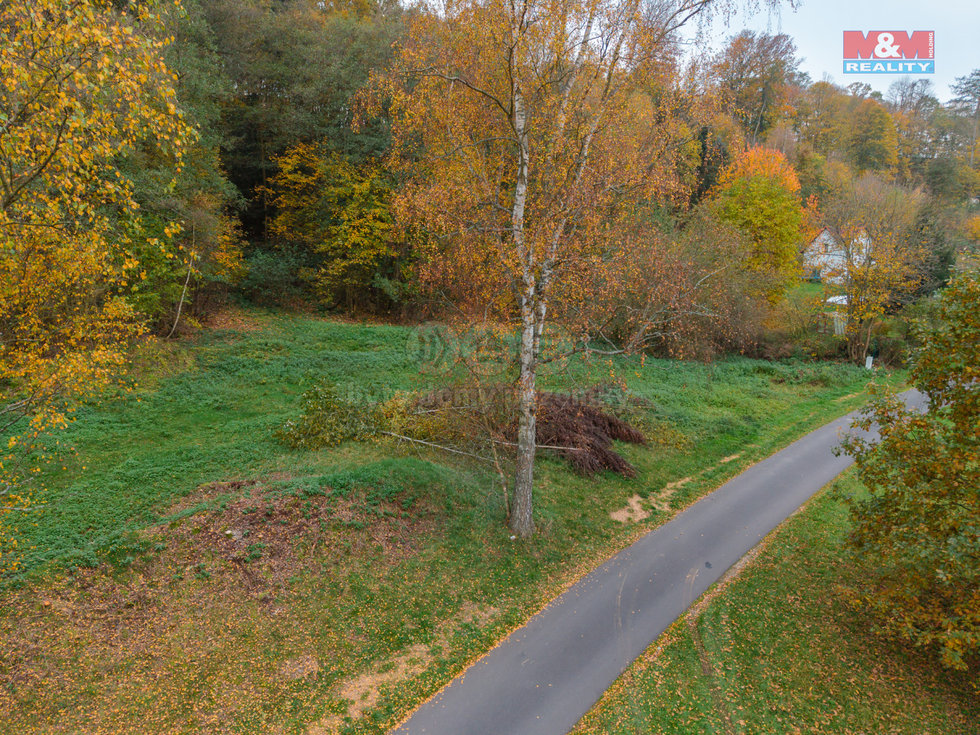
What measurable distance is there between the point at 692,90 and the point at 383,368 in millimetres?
13418

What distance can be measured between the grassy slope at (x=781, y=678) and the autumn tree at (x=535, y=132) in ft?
12.2

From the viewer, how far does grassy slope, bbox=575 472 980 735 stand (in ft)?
21.9

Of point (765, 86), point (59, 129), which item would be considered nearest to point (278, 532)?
point (59, 129)

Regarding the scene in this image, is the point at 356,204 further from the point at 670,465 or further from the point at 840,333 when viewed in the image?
the point at 840,333

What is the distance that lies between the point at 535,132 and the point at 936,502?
29.2ft

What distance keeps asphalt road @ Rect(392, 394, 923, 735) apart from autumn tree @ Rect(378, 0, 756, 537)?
219 cm

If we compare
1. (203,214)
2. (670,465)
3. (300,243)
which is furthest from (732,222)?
(203,214)

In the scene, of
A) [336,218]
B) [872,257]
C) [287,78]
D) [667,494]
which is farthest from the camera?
[287,78]

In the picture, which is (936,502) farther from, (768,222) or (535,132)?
(768,222)

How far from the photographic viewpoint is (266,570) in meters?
8.67

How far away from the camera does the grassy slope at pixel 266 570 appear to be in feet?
21.8

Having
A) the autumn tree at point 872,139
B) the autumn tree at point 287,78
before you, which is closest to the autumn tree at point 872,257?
the autumn tree at point 287,78

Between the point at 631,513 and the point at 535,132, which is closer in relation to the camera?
the point at 535,132

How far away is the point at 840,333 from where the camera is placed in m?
28.1
